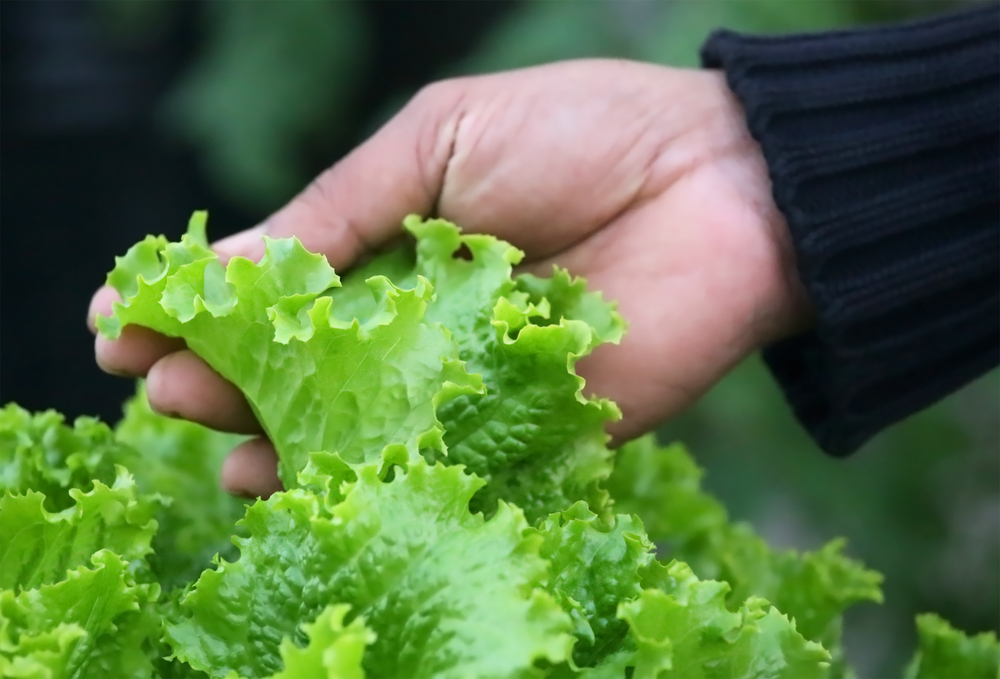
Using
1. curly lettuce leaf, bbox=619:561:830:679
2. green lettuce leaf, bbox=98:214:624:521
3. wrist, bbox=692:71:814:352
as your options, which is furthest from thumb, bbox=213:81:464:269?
curly lettuce leaf, bbox=619:561:830:679

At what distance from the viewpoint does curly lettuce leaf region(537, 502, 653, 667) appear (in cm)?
74

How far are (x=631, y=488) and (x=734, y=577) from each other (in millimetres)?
186

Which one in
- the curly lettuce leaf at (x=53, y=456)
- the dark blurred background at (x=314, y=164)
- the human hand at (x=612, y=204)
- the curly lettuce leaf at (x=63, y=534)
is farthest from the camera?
the dark blurred background at (x=314, y=164)

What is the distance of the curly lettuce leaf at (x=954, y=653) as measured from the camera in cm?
101

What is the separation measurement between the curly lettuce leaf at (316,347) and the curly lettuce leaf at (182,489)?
169 mm

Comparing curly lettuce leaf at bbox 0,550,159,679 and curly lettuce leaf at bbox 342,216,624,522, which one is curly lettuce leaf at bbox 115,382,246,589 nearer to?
curly lettuce leaf at bbox 0,550,159,679

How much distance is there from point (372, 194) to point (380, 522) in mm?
524

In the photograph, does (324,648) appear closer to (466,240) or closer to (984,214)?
(466,240)

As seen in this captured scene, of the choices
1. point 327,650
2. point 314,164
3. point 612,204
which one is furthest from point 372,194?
point 314,164

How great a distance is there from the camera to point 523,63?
2.14 meters

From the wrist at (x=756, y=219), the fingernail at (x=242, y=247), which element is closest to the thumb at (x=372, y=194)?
the fingernail at (x=242, y=247)

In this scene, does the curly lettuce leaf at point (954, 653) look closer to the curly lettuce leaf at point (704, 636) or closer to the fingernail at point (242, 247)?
the curly lettuce leaf at point (704, 636)

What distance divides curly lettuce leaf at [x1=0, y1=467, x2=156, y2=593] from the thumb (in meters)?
0.35

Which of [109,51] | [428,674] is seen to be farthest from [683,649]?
[109,51]
